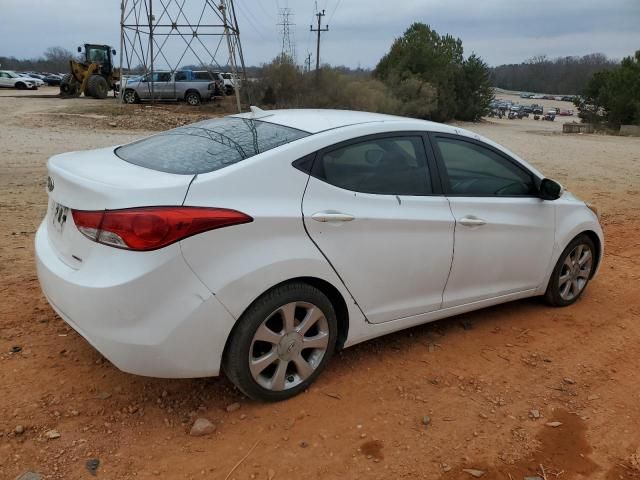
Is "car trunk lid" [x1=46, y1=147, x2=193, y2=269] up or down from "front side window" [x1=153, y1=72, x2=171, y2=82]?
down

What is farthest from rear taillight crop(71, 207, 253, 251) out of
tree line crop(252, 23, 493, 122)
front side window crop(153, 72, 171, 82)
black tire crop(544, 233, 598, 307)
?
front side window crop(153, 72, 171, 82)

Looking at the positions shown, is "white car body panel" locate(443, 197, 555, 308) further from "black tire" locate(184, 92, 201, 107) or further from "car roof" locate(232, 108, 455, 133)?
"black tire" locate(184, 92, 201, 107)

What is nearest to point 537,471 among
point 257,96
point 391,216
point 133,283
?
point 391,216

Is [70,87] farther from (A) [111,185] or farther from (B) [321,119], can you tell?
(A) [111,185]

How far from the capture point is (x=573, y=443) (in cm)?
300

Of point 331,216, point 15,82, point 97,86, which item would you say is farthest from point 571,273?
point 15,82

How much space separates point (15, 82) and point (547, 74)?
133036mm

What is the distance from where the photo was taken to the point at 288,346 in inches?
122

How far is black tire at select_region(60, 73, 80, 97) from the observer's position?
32719 mm

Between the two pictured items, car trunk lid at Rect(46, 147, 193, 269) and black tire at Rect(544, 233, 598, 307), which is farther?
black tire at Rect(544, 233, 598, 307)

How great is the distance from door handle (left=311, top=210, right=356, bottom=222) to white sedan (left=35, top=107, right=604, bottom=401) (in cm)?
1

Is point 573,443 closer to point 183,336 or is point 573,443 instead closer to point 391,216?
point 391,216

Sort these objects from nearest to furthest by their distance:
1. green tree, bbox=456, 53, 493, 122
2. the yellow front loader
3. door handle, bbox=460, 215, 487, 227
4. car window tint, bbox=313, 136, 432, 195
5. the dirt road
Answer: the dirt road < car window tint, bbox=313, 136, 432, 195 < door handle, bbox=460, 215, 487, 227 < the yellow front loader < green tree, bbox=456, 53, 493, 122

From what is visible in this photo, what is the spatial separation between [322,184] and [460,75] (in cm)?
4451
